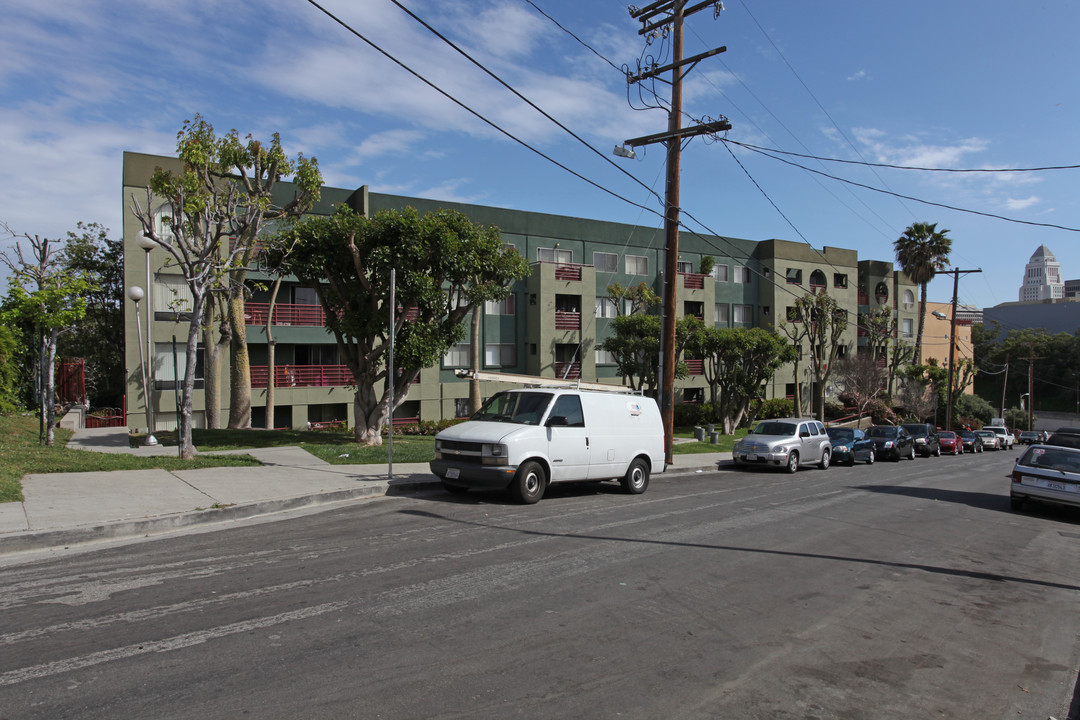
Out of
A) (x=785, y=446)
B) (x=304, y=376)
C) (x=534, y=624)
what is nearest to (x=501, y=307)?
(x=304, y=376)

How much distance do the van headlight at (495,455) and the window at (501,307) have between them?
993 inches

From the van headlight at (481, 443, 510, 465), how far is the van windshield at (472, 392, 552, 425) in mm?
772

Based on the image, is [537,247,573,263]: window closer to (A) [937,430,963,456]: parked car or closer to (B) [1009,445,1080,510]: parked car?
(A) [937,430,963,456]: parked car

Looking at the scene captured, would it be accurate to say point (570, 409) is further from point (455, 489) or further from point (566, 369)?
point (566, 369)

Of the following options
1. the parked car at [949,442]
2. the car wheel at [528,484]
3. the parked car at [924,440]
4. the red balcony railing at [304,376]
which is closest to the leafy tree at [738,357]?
the parked car at [924,440]

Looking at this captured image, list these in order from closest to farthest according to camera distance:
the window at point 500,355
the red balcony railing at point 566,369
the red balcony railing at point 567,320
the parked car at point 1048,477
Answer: the parked car at point 1048,477, the window at point 500,355, the red balcony railing at point 567,320, the red balcony railing at point 566,369

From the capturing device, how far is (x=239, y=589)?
20.3 ft

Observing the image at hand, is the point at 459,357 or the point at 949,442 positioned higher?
the point at 459,357

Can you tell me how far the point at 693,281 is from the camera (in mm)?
43250

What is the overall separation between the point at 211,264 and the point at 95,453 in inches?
169

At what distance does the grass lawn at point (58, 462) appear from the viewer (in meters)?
10.2

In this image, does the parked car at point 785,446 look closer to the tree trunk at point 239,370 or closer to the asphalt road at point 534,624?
the asphalt road at point 534,624

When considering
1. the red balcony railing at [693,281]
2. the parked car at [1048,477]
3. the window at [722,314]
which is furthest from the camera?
the window at [722,314]

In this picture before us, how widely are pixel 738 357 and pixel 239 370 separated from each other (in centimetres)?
2287
